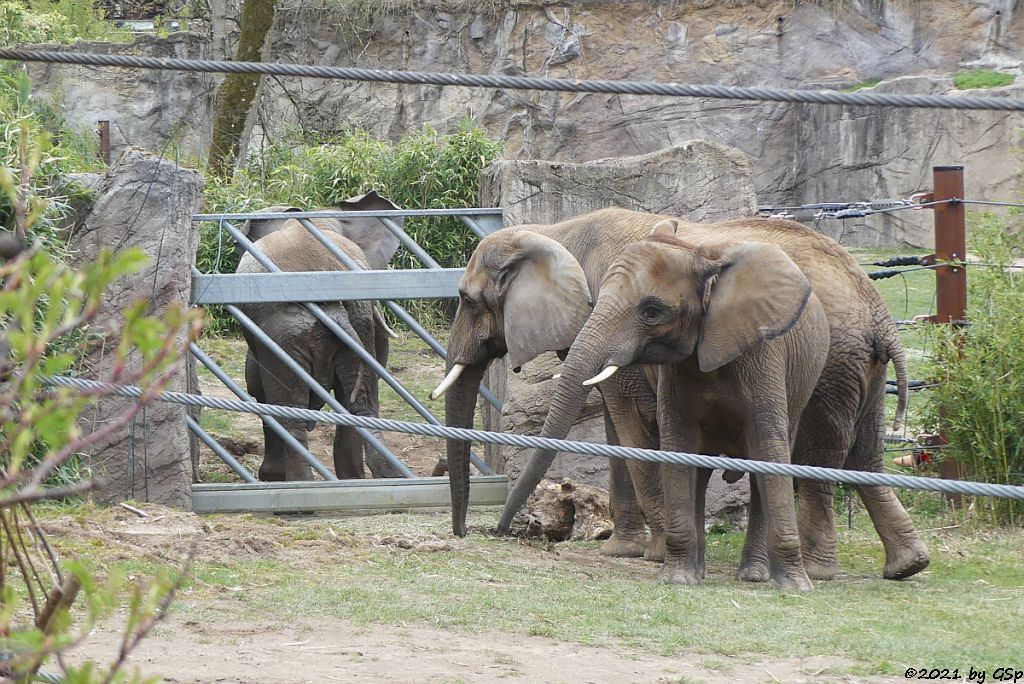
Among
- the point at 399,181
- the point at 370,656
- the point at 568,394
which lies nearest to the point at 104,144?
the point at 399,181

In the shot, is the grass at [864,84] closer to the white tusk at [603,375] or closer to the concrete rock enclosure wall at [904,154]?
the concrete rock enclosure wall at [904,154]

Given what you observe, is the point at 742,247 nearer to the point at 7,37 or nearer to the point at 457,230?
the point at 457,230

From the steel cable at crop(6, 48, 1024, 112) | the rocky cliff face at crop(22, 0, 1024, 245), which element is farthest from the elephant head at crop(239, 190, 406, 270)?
the rocky cliff face at crop(22, 0, 1024, 245)

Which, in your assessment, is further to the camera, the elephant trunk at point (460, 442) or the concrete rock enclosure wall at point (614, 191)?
the concrete rock enclosure wall at point (614, 191)

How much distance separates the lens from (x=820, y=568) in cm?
605

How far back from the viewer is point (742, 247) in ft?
18.2

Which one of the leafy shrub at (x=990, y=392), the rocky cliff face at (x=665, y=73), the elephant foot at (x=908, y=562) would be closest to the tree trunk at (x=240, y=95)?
the rocky cliff face at (x=665, y=73)

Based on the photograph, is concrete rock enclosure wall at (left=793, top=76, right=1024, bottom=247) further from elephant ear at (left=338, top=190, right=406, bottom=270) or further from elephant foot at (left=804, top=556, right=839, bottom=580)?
elephant foot at (left=804, top=556, right=839, bottom=580)

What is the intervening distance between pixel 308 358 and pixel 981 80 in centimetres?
1244

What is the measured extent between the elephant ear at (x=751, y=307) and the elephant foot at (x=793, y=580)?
89 centimetres

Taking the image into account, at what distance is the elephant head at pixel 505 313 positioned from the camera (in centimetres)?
625

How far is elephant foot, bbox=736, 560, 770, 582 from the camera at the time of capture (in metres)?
5.87

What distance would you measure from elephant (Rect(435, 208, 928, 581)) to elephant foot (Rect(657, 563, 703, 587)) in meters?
0.36

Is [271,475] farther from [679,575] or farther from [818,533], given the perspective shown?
[818,533]
